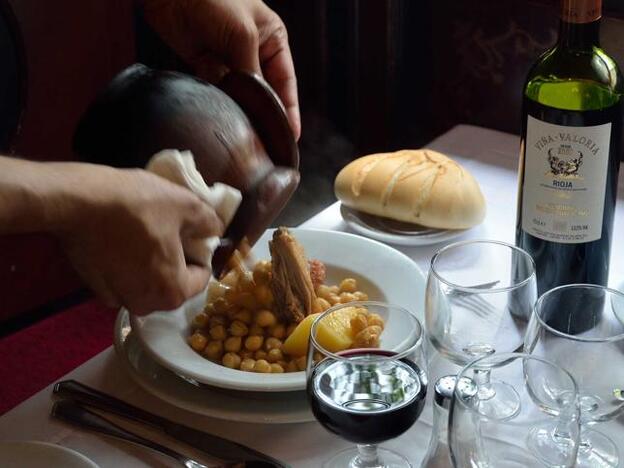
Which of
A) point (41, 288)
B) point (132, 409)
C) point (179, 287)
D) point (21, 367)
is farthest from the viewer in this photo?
point (41, 288)

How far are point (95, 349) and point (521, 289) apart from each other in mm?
1444

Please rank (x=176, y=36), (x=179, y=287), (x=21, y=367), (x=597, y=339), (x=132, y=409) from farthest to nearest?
(x=21, y=367) < (x=176, y=36) < (x=132, y=409) < (x=179, y=287) < (x=597, y=339)

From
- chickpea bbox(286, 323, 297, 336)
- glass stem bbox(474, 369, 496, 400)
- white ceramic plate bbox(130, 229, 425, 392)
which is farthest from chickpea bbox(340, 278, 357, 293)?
glass stem bbox(474, 369, 496, 400)

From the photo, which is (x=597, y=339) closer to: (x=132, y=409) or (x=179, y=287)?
(x=179, y=287)

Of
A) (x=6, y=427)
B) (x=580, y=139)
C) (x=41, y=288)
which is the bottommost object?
(x=41, y=288)

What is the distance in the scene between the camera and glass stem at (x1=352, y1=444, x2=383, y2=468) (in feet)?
3.23

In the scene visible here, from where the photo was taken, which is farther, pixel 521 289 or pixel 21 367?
pixel 21 367

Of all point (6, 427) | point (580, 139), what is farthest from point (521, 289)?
point (6, 427)

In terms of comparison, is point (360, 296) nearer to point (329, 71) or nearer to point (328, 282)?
point (328, 282)

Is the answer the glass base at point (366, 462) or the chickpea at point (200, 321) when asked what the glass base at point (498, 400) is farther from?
the chickpea at point (200, 321)

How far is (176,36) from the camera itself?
4.72 ft

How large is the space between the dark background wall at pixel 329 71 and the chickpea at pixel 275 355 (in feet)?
3.85

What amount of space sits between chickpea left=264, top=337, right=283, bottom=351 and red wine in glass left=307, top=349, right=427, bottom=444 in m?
0.22

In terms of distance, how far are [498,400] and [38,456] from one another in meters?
0.46
